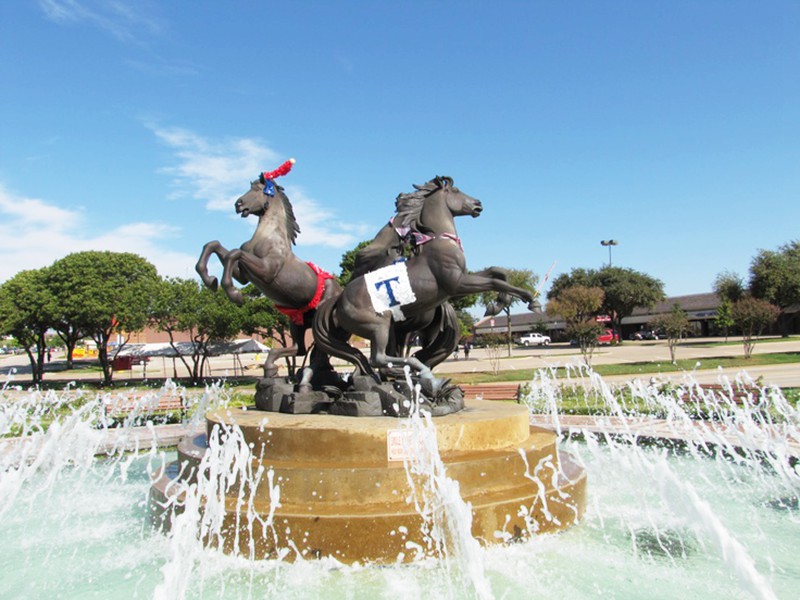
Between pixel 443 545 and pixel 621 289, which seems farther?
pixel 621 289

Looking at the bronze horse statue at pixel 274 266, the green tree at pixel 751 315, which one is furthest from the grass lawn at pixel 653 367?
the bronze horse statue at pixel 274 266

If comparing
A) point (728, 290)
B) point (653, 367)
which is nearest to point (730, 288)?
point (728, 290)

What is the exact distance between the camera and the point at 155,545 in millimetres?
5043

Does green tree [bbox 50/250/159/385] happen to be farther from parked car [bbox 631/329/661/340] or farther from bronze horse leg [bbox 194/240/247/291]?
parked car [bbox 631/329/661/340]

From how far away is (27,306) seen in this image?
27688mm

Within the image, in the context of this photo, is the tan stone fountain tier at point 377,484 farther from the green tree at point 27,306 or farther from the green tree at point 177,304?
the green tree at point 27,306

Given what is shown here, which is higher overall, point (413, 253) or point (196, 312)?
point (196, 312)

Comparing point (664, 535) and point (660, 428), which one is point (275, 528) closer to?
point (664, 535)

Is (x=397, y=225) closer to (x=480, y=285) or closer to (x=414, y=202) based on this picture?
(x=414, y=202)

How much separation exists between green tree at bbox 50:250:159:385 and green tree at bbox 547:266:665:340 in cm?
4161

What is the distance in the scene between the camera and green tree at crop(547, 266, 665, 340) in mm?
56094

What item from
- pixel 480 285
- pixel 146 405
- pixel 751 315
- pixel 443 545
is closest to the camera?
pixel 443 545

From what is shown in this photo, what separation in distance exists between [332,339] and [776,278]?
45800 millimetres

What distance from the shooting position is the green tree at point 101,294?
88.5 feet
